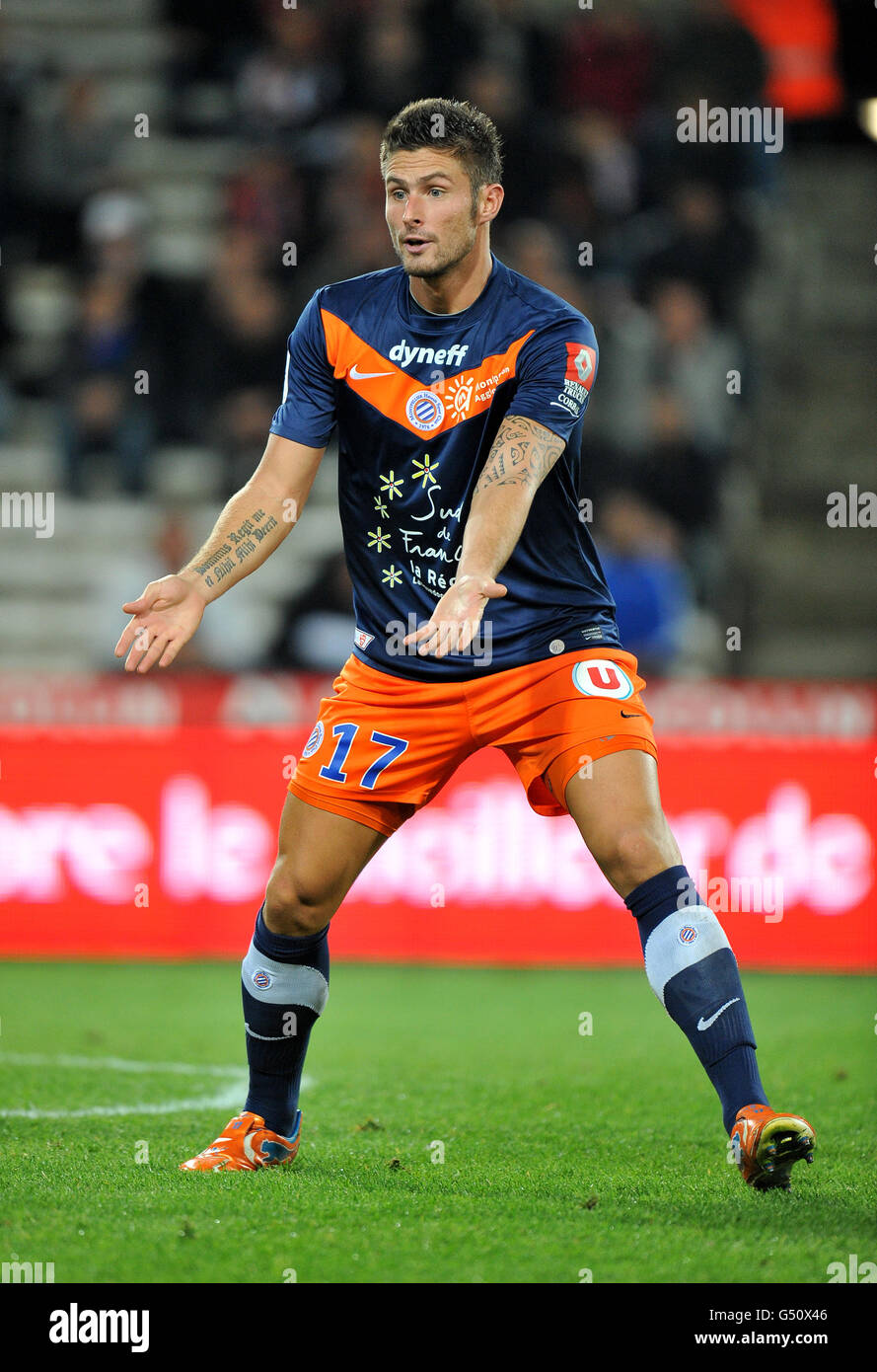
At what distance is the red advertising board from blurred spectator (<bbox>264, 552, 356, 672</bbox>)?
1.56 m

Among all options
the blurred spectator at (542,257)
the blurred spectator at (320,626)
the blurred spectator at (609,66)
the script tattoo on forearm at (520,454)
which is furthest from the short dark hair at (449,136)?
the blurred spectator at (609,66)

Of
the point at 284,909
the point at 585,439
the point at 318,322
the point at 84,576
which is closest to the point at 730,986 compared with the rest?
the point at 284,909

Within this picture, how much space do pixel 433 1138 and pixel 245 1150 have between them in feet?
2.19

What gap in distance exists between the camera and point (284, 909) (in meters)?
4.02

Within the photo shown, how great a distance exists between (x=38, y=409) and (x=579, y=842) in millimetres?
5844

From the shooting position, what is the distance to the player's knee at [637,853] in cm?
371

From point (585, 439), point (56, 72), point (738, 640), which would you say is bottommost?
point (738, 640)

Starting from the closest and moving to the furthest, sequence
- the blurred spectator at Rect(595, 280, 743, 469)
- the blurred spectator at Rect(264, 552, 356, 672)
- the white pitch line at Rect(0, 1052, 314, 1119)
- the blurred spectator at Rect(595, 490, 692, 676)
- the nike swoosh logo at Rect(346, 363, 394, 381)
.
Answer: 1. the nike swoosh logo at Rect(346, 363, 394, 381)
2. the white pitch line at Rect(0, 1052, 314, 1119)
3. the blurred spectator at Rect(595, 490, 692, 676)
4. the blurred spectator at Rect(264, 552, 356, 672)
5. the blurred spectator at Rect(595, 280, 743, 469)

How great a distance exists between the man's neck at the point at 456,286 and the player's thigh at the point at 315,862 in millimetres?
1313

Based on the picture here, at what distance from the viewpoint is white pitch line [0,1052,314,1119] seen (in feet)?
15.6

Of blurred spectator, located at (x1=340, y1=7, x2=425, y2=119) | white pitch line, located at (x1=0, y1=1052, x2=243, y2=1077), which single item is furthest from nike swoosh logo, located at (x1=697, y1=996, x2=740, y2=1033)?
blurred spectator, located at (x1=340, y1=7, x2=425, y2=119)

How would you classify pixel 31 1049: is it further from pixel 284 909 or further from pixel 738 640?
pixel 738 640

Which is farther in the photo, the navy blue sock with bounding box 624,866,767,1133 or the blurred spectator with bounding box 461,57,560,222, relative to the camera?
the blurred spectator with bounding box 461,57,560,222

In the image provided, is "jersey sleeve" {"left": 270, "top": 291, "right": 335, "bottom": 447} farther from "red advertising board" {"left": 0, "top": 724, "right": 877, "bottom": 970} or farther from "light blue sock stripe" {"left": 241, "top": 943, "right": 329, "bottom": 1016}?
"red advertising board" {"left": 0, "top": 724, "right": 877, "bottom": 970}
